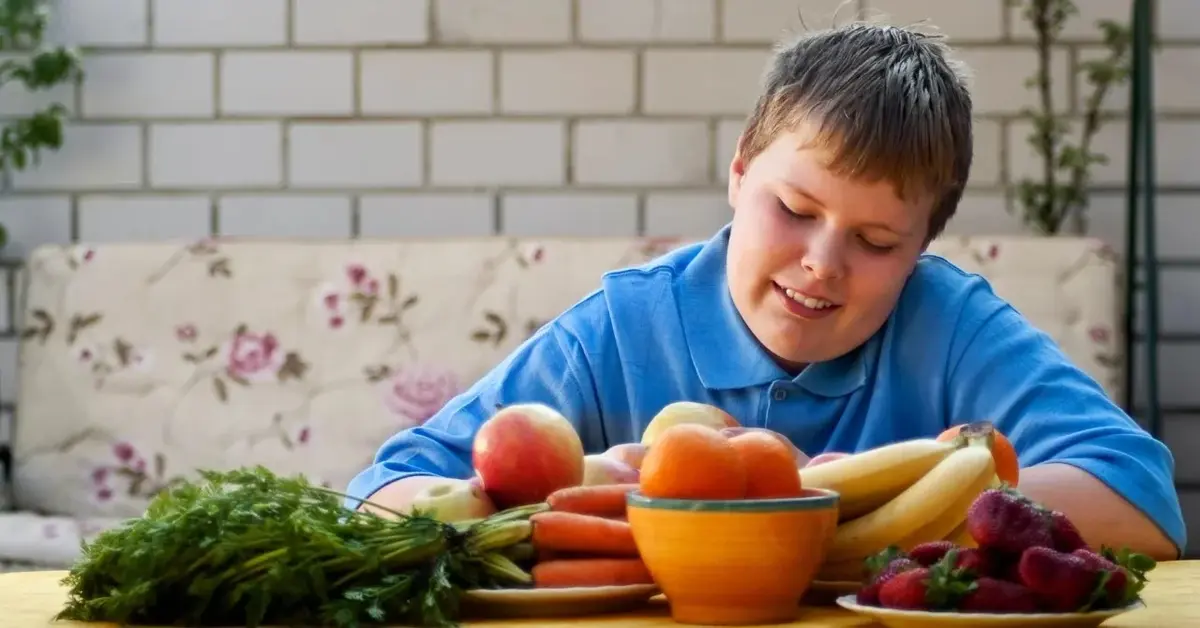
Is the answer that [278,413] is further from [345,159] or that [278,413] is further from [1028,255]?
[1028,255]

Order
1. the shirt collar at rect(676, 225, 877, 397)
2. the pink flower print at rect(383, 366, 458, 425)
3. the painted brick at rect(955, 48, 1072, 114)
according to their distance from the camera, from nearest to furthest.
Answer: the shirt collar at rect(676, 225, 877, 397)
the pink flower print at rect(383, 366, 458, 425)
the painted brick at rect(955, 48, 1072, 114)

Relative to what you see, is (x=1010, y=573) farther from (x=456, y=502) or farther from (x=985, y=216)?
(x=985, y=216)

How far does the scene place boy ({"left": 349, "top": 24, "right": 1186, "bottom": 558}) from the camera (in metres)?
1.33

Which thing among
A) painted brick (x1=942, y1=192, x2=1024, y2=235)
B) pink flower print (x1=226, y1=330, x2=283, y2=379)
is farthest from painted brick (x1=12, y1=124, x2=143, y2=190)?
painted brick (x1=942, y1=192, x2=1024, y2=235)

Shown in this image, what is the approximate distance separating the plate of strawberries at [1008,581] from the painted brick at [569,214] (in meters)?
2.29

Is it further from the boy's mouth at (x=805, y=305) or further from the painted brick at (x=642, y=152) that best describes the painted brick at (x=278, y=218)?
the boy's mouth at (x=805, y=305)

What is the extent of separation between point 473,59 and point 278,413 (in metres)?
0.84

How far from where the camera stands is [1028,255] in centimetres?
273

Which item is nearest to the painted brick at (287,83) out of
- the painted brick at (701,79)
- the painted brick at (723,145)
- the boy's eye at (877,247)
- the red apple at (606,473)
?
the painted brick at (701,79)

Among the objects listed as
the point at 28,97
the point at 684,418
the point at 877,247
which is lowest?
the point at 684,418

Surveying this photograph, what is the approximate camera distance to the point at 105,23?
3148 millimetres

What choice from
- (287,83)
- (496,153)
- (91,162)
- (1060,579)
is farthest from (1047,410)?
(91,162)

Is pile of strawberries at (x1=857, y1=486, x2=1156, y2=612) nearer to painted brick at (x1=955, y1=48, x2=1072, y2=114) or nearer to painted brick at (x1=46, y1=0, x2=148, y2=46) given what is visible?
painted brick at (x1=955, y1=48, x2=1072, y2=114)

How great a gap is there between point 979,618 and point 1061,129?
7.57 ft
